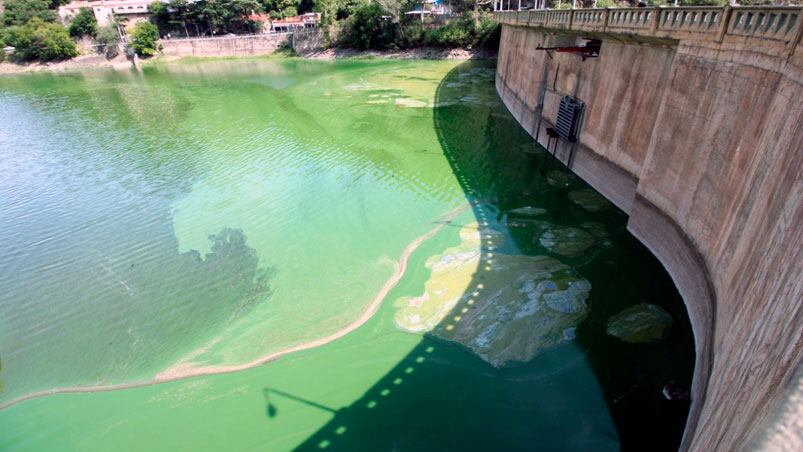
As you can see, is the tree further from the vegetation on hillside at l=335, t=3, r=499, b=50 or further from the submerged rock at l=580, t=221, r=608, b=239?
the submerged rock at l=580, t=221, r=608, b=239

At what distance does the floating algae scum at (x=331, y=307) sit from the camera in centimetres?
768

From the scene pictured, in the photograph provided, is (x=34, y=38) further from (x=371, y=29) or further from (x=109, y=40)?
(x=371, y=29)

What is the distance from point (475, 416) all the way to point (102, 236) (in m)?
12.8

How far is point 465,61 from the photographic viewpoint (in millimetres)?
45688

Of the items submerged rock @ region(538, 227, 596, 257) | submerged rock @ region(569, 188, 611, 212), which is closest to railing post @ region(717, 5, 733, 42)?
submerged rock @ region(538, 227, 596, 257)

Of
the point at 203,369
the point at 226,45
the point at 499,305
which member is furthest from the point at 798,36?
the point at 226,45

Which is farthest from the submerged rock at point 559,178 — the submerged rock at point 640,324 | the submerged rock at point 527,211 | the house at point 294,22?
the house at point 294,22

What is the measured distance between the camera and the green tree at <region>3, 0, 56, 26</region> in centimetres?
5900

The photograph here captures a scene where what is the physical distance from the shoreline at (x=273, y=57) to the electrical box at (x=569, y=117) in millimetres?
31709

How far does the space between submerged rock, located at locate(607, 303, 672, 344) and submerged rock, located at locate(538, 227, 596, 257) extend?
2390mm

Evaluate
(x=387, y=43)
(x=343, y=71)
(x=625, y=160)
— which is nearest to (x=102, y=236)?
(x=625, y=160)

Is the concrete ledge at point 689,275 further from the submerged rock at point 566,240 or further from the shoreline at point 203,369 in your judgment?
the shoreline at point 203,369

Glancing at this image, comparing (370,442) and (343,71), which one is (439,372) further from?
(343,71)

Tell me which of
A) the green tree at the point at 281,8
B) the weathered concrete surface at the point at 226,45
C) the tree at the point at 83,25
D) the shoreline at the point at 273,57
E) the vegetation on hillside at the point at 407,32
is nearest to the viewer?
the vegetation on hillside at the point at 407,32
